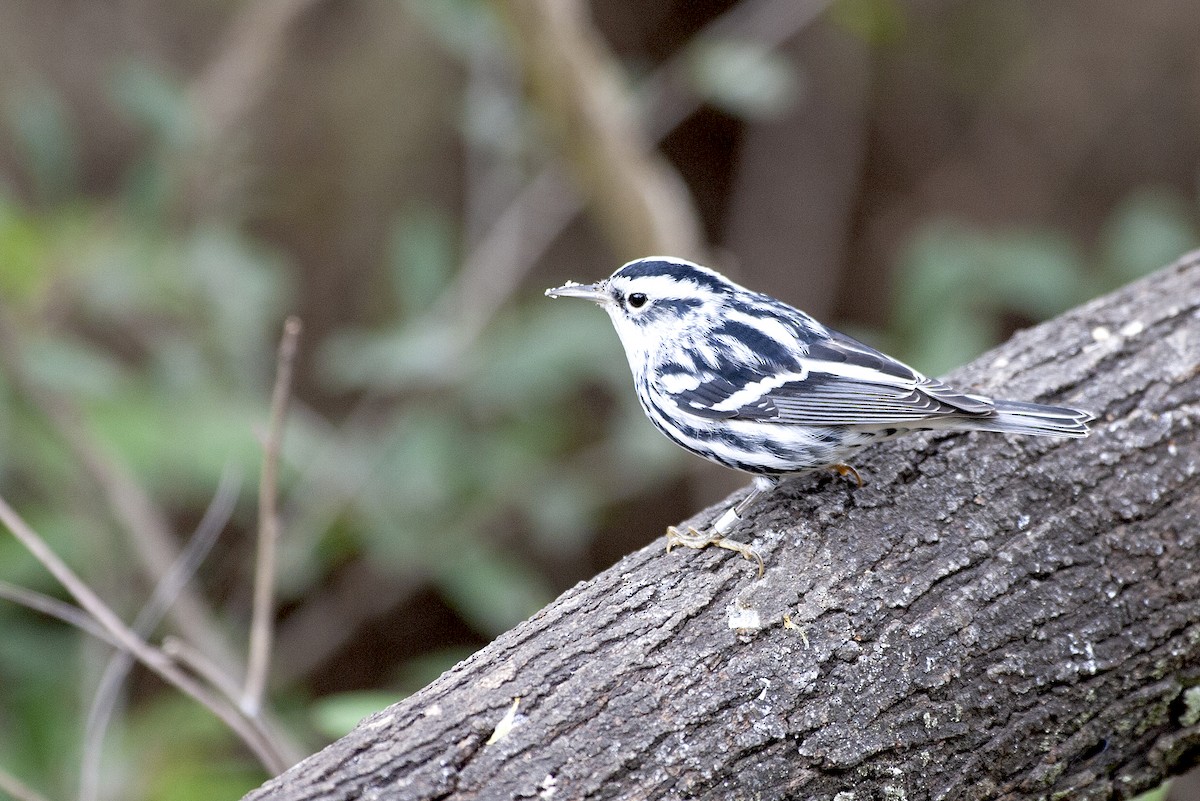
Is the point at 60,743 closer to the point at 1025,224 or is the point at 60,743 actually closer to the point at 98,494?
the point at 98,494

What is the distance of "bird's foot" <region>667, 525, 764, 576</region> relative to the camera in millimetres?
A: 2676

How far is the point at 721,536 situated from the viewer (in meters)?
2.76

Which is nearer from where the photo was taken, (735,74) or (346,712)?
(346,712)

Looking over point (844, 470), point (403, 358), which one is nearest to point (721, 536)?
point (844, 470)

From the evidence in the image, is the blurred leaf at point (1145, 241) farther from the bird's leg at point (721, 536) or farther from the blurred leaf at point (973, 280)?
the bird's leg at point (721, 536)

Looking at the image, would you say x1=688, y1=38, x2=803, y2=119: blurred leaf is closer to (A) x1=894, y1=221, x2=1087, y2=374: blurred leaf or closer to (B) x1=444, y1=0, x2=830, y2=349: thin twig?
(B) x1=444, y1=0, x2=830, y2=349: thin twig

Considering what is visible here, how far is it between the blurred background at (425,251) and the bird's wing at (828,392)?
1.28 m

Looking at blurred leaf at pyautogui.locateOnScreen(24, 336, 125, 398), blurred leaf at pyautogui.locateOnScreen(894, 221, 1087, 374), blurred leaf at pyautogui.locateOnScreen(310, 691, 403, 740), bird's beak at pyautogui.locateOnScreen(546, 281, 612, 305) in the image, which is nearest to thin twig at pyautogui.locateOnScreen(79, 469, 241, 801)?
blurred leaf at pyautogui.locateOnScreen(310, 691, 403, 740)

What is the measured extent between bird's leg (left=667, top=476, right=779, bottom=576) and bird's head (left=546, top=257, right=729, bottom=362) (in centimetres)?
62

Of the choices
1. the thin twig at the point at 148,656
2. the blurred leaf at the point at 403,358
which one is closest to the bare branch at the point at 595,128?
the blurred leaf at the point at 403,358

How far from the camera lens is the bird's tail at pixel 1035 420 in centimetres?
274

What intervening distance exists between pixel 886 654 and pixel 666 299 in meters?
1.36

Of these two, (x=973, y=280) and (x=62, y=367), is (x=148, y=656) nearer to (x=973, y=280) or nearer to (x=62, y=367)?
(x=62, y=367)

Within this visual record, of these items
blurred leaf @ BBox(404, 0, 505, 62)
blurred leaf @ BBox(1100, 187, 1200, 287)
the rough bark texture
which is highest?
blurred leaf @ BBox(404, 0, 505, 62)
